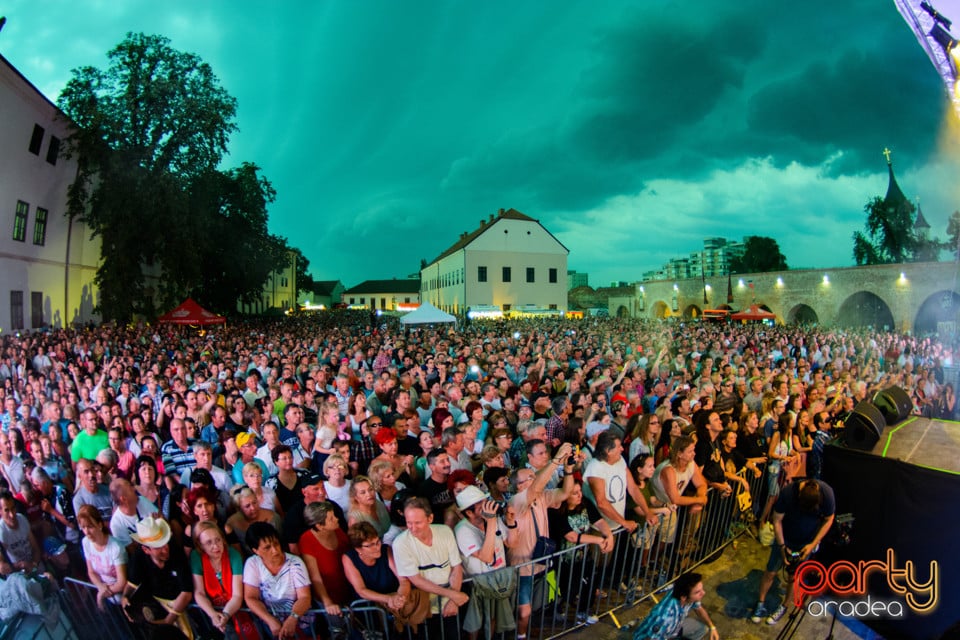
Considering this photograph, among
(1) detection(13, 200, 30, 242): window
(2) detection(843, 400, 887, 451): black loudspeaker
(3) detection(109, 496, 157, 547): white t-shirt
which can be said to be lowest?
(3) detection(109, 496, 157, 547): white t-shirt

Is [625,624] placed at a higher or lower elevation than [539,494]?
lower

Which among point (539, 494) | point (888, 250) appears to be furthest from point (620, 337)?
point (888, 250)

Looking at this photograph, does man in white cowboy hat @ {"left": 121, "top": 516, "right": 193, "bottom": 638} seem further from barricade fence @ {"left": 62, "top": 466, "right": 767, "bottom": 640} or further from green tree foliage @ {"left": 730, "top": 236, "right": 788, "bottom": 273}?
green tree foliage @ {"left": 730, "top": 236, "right": 788, "bottom": 273}

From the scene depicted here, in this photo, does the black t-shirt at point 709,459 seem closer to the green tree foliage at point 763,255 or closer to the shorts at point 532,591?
the shorts at point 532,591

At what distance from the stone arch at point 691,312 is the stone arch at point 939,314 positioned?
52.1ft

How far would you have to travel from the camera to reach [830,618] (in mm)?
4453

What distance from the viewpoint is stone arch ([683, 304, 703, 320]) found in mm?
41031

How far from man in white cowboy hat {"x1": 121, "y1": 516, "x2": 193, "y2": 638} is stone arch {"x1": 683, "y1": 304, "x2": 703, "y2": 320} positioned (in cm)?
4203

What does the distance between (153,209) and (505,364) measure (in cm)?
1952

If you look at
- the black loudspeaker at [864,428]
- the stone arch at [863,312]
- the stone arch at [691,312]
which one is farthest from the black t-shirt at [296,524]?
the stone arch at [691,312]

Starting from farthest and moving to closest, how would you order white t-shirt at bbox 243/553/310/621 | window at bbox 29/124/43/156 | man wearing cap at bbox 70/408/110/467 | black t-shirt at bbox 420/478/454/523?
window at bbox 29/124/43/156 < man wearing cap at bbox 70/408/110/467 < black t-shirt at bbox 420/478/454/523 < white t-shirt at bbox 243/553/310/621

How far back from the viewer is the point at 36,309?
71.9 ft

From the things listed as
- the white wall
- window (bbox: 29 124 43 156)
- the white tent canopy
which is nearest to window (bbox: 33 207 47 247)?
window (bbox: 29 124 43 156)

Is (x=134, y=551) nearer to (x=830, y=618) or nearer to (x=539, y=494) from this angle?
(x=539, y=494)
